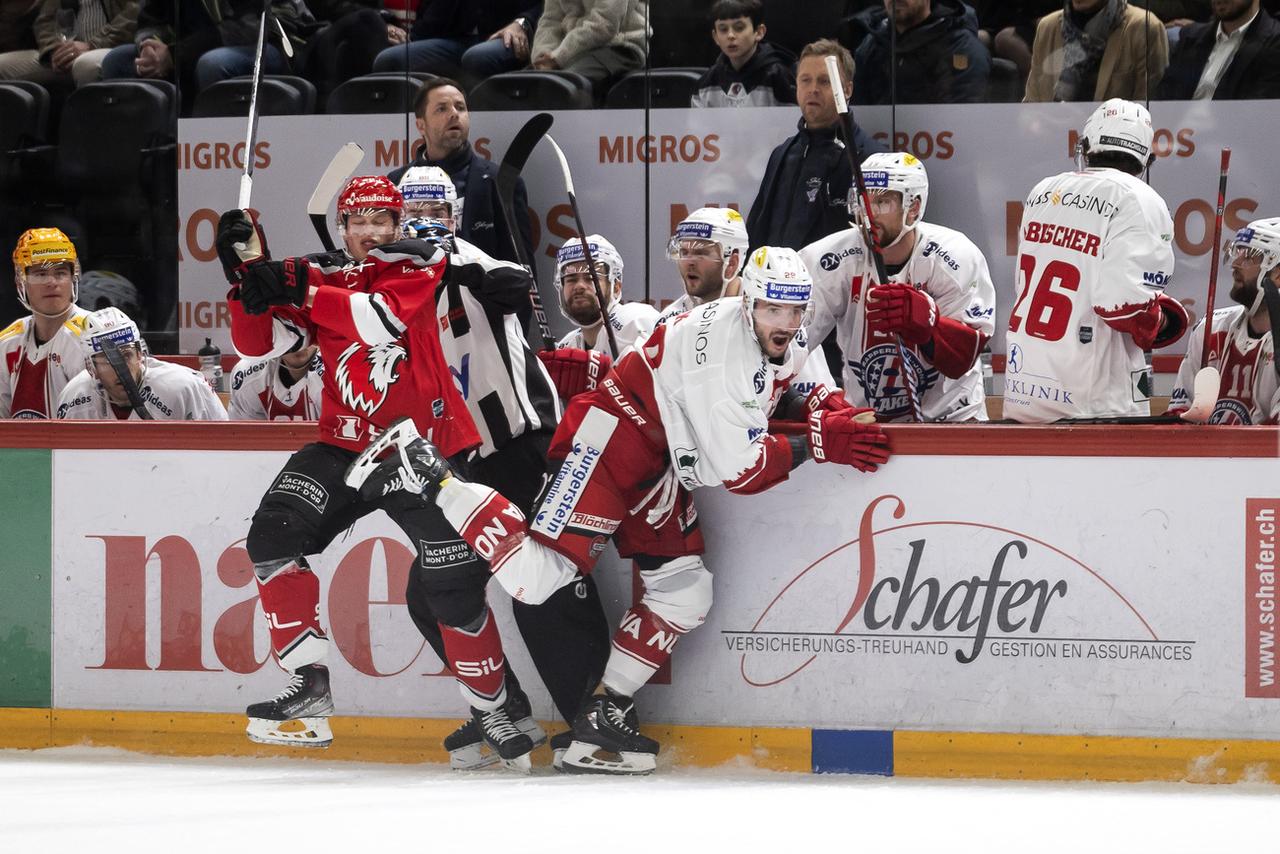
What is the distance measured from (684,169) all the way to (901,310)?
5.72ft

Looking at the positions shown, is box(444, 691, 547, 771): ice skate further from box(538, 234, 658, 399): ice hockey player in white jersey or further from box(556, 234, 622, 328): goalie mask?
box(556, 234, 622, 328): goalie mask

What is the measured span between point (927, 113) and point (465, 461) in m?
2.29

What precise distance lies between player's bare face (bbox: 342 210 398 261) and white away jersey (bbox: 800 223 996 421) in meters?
1.16

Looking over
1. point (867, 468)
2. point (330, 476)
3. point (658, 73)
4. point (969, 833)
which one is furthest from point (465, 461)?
point (658, 73)

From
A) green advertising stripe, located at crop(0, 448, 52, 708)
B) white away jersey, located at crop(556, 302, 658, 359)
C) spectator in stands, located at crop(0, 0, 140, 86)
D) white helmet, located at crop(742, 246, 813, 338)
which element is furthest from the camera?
spectator in stands, located at crop(0, 0, 140, 86)

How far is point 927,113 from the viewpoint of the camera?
17.7ft

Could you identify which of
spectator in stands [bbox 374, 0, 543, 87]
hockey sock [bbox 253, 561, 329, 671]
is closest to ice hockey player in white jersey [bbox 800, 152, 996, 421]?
hockey sock [bbox 253, 561, 329, 671]

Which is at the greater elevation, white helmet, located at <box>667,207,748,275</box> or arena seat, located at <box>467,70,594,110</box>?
arena seat, located at <box>467,70,594,110</box>

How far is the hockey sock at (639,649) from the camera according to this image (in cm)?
381

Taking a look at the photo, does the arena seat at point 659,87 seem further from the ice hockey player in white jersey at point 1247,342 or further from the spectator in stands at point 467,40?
the ice hockey player in white jersey at point 1247,342

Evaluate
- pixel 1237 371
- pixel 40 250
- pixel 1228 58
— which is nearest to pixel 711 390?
pixel 1237 371

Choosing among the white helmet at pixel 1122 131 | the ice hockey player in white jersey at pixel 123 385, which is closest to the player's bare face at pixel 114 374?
the ice hockey player in white jersey at pixel 123 385

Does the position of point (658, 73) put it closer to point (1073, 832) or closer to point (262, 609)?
point (262, 609)

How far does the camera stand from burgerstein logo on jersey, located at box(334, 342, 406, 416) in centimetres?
380
